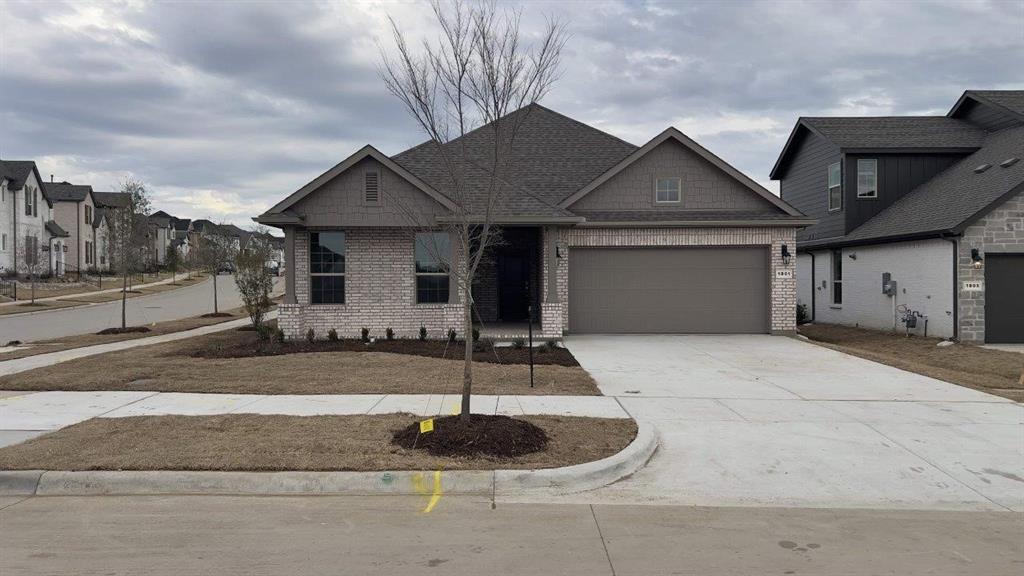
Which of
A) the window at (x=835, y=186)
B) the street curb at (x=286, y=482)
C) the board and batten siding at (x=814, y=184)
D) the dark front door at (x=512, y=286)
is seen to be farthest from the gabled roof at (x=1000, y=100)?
the street curb at (x=286, y=482)

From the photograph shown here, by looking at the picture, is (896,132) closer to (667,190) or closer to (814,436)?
(667,190)

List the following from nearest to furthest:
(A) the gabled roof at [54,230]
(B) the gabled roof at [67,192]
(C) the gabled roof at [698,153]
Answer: (C) the gabled roof at [698,153], (A) the gabled roof at [54,230], (B) the gabled roof at [67,192]

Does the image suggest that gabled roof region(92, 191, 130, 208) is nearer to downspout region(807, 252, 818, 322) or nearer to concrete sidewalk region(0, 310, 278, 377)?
concrete sidewalk region(0, 310, 278, 377)

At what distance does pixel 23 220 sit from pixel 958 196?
53.7 m

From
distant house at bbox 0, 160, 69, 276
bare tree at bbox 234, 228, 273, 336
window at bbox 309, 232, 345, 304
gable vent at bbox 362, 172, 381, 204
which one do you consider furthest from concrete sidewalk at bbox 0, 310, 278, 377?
distant house at bbox 0, 160, 69, 276

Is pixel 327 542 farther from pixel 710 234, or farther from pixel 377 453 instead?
pixel 710 234

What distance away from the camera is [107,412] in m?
8.39

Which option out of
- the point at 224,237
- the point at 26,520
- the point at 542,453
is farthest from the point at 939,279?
the point at 224,237

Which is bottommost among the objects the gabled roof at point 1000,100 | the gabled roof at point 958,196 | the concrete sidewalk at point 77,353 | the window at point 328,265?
the concrete sidewalk at point 77,353

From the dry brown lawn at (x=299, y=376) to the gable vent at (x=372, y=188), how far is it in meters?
4.10

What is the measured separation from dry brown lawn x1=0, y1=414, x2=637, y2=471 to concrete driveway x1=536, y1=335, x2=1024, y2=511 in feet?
2.59

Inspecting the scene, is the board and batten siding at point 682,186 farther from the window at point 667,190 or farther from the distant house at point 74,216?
the distant house at point 74,216

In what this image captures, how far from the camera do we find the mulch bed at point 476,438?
6.43m

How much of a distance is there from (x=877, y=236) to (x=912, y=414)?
11.6m
